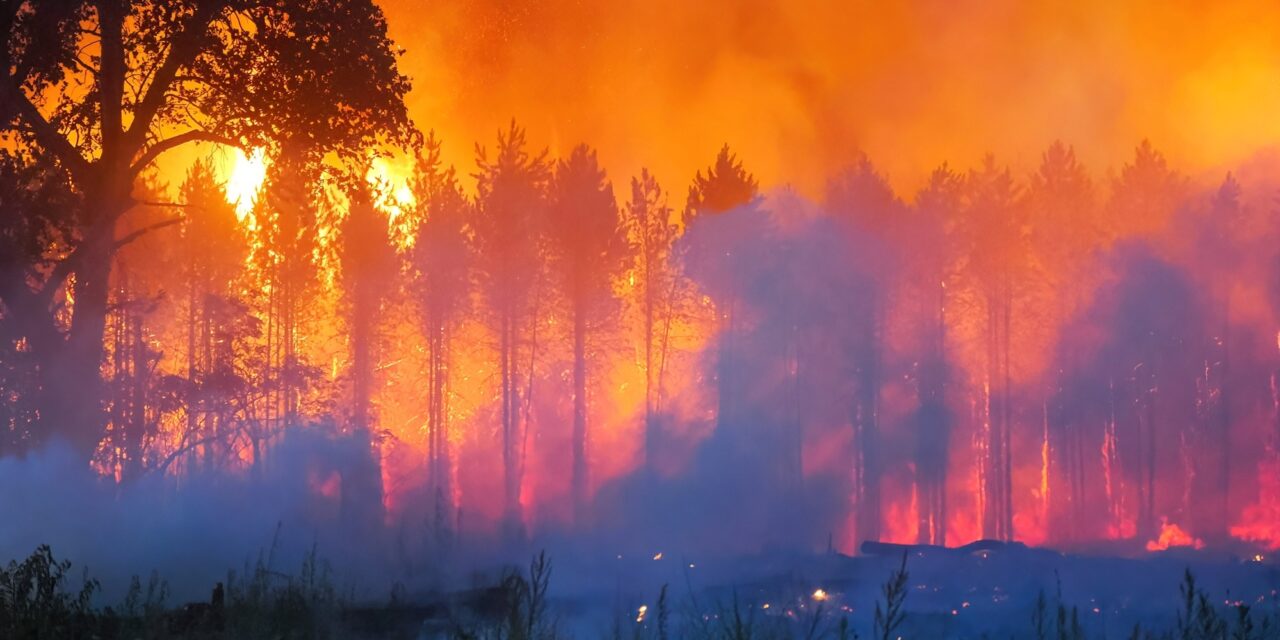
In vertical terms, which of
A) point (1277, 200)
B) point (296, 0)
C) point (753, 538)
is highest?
point (1277, 200)

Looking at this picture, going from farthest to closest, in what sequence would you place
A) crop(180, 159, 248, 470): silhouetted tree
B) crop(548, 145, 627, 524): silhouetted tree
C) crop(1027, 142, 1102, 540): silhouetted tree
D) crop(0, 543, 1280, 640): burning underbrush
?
crop(180, 159, 248, 470): silhouetted tree
crop(1027, 142, 1102, 540): silhouetted tree
crop(548, 145, 627, 524): silhouetted tree
crop(0, 543, 1280, 640): burning underbrush

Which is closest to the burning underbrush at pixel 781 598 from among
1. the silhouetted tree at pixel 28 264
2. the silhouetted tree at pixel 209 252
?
the silhouetted tree at pixel 28 264

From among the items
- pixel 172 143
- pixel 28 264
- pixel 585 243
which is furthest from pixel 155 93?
pixel 585 243

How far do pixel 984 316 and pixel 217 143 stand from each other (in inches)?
1401

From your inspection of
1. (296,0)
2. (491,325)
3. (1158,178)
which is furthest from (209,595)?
(1158,178)

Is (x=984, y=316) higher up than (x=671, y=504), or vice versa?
(x=984, y=316)

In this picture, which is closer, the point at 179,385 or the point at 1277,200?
the point at 179,385

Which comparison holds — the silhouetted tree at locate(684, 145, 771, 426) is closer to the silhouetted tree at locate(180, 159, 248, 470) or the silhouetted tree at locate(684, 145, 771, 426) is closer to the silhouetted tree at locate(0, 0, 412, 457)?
the silhouetted tree at locate(180, 159, 248, 470)

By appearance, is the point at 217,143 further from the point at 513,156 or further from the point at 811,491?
the point at 811,491

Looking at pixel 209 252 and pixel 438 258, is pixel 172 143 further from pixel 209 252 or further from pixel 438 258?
pixel 209 252

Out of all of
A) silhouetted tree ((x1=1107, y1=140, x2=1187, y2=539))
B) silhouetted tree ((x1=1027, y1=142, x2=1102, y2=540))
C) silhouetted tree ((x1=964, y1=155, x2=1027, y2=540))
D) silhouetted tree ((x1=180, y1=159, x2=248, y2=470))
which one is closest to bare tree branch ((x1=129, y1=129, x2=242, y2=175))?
silhouetted tree ((x1=180, y1=159, x2=248, y2=470))

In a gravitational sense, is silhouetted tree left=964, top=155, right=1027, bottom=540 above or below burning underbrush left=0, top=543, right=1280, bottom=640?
above

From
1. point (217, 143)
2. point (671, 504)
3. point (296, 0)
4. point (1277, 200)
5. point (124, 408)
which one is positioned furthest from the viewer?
point (1277, 200)

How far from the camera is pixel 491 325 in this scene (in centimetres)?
4541
